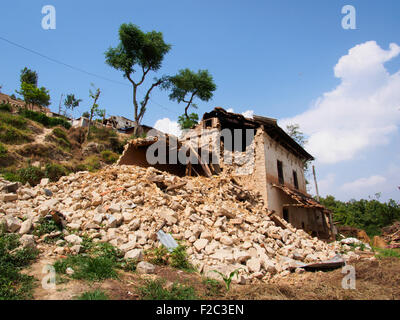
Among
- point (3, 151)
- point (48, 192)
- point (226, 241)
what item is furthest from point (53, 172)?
point (226, 241)

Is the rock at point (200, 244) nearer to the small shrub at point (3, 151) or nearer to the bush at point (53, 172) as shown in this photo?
the bush at point (53, 172)

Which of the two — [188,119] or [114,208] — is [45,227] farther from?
[188,119]

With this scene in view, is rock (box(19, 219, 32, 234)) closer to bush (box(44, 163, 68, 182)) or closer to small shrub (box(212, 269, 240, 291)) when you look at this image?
small shrub (box(212, 269, 240, 291))

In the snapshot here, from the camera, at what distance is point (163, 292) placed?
11.2ft

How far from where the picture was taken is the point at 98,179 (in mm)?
8281

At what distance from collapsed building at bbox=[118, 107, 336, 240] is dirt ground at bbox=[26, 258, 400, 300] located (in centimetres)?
616

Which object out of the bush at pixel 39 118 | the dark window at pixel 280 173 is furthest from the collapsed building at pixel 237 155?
the bush at pixel 39 118

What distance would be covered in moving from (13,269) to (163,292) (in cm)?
233

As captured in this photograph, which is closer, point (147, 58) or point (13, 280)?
point (13, 280)

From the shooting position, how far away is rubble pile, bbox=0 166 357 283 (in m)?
5.11

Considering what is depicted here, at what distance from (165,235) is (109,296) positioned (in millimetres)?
2440

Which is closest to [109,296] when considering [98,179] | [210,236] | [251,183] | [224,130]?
[210,236]

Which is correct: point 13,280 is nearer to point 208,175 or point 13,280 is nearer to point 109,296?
point 109,296

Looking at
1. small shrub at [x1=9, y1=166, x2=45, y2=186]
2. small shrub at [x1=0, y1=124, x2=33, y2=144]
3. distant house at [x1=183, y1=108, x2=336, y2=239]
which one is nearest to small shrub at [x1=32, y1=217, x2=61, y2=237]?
small shrub at [x1=9, y1=166, x2=45, y2=186]
